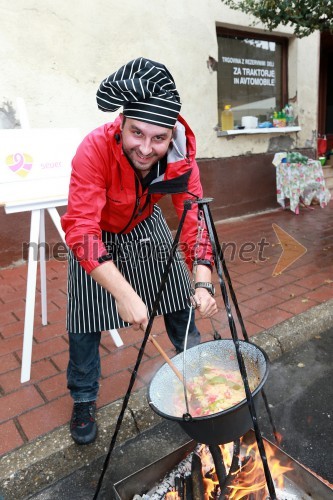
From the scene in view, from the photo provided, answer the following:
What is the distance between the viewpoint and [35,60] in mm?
4840

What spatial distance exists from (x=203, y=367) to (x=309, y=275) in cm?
296

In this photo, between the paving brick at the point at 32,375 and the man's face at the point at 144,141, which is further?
the paving brick at the point at 32,375

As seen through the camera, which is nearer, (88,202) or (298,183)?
(88,202)

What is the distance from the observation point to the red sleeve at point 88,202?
178cm

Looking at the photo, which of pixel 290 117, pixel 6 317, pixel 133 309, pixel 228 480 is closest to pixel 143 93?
pixel 133 309

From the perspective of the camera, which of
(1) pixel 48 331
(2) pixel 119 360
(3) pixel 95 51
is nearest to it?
(2) pixel 119 360

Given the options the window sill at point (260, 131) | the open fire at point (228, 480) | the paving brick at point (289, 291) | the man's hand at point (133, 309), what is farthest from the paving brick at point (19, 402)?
the window sill at point (260, 131)

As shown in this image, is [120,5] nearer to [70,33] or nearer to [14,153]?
[70,33]

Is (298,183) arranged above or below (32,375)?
above

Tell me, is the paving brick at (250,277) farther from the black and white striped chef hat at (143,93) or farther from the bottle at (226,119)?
the bottle at (226,119)

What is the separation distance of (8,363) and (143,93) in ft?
7.52

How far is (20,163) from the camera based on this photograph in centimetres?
288

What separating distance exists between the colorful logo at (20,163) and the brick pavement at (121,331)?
4.48 ft

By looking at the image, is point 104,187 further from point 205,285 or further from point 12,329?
point 12,329
